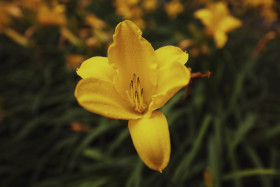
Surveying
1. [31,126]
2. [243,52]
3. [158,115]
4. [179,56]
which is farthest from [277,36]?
[31,126]

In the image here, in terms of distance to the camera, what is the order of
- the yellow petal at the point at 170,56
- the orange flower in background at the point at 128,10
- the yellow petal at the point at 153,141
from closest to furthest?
the yellow petal at the point at 153,141 → the yellow petal at the point at 170,56 → the orange flower in background at the point at 128,10

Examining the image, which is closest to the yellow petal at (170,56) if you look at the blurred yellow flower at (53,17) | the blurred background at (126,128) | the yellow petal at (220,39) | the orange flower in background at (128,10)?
the blurred background at (126,128)

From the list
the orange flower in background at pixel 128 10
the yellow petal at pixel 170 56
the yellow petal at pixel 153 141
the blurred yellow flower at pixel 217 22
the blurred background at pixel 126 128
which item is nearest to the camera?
the yellow petal at pixel 153 141

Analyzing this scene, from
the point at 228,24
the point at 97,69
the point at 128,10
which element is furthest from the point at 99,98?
the point at 128,10

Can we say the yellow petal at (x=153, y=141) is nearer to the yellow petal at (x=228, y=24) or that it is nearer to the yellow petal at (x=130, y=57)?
the yellow petal at (x=130, y=57)

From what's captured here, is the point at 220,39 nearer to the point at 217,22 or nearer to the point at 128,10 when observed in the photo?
the point at 217,22
